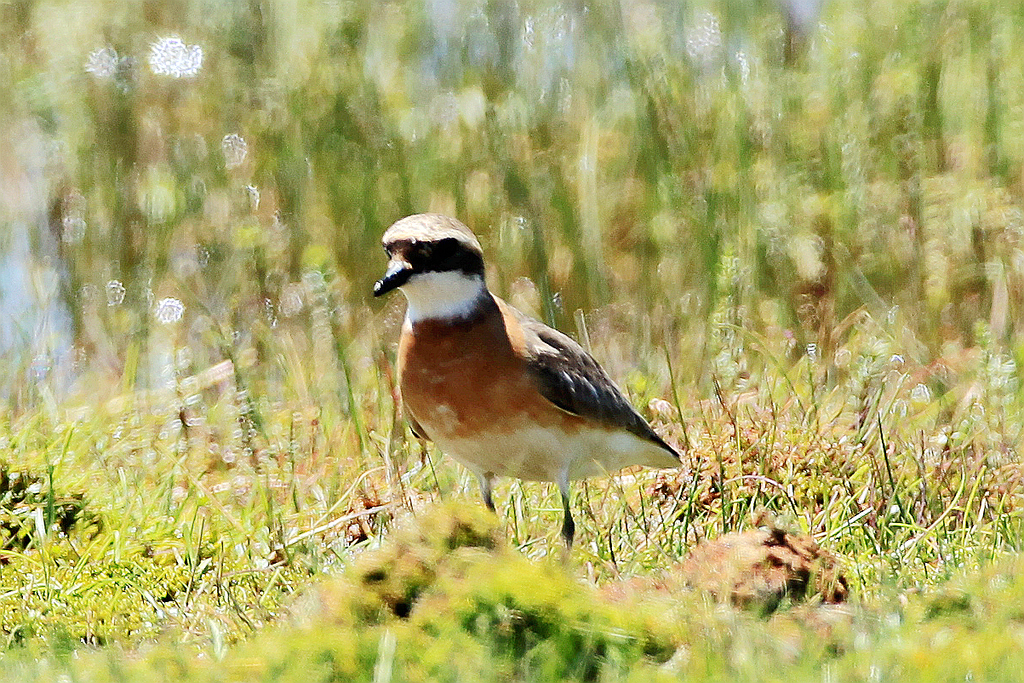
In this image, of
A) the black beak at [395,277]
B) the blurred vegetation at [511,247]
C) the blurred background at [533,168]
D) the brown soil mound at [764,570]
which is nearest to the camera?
the brown soil mound at [764,570]

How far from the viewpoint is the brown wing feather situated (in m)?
5.07

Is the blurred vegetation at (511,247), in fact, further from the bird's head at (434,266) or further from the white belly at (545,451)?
the bird's head at (434,266)

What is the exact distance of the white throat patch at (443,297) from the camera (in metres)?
5.00

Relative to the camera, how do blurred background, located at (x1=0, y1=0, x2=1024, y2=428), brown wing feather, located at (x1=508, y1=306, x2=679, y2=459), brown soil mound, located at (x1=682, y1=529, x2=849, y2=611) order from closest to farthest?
brown soil mound, located at (x1=682, y1=529, x2=849, y2=611)
brown wing feather, located at (x1=508, y1=306, x2=679, y2=459)
blurred background, located at (x1=0, y1=0, x2=1024, y2=428)

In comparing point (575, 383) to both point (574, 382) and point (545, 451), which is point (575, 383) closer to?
point (574, 382)

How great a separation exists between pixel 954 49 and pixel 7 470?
243 inches

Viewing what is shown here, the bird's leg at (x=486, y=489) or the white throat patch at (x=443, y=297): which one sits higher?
the white throat patch at (x=443, y=297)

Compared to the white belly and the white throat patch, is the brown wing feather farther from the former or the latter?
the white throat patch

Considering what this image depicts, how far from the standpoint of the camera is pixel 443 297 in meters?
5.02

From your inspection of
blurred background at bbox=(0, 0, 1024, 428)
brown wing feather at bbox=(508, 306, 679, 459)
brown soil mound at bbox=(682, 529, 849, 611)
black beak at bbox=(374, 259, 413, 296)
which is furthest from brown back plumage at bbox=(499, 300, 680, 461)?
blurred background at bbox=(0, 0, 1024, 428)

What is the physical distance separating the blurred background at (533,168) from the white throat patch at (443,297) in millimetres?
2490

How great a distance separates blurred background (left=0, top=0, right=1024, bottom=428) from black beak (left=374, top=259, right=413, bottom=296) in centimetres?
263

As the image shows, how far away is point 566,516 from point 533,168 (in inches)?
141

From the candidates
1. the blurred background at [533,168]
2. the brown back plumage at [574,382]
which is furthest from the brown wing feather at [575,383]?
the blurred background at [533,168]
